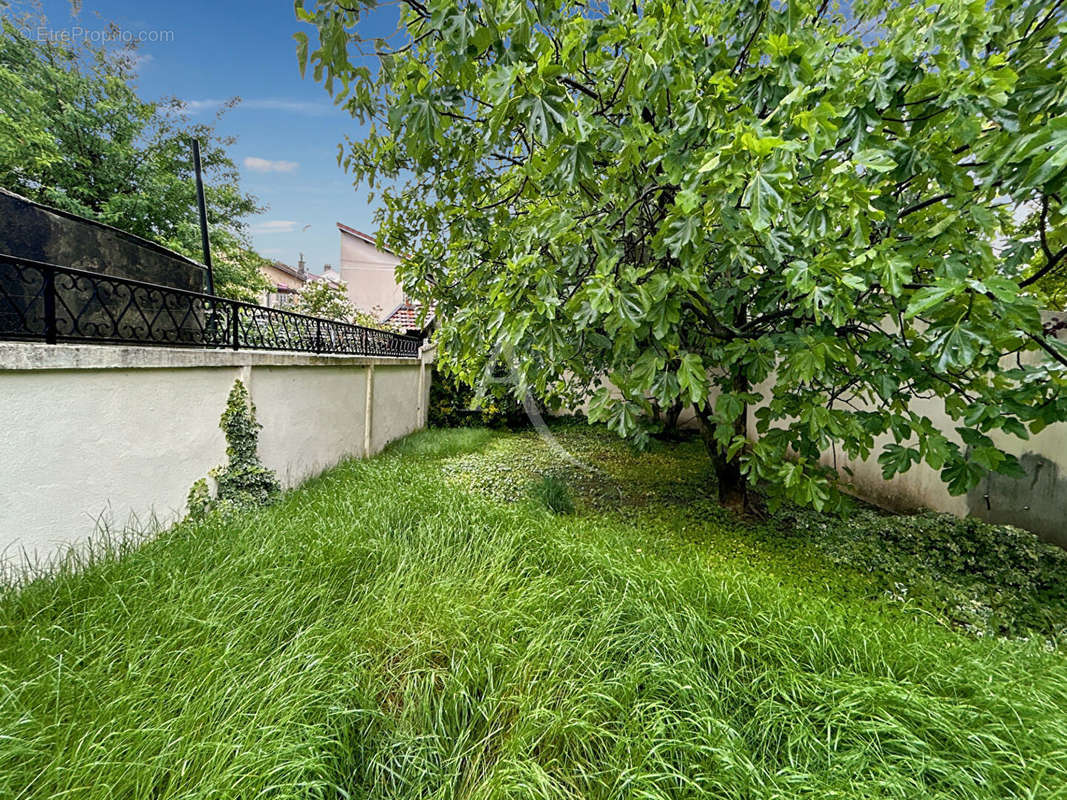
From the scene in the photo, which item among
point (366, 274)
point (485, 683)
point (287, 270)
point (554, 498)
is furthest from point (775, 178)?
point (287, 270)

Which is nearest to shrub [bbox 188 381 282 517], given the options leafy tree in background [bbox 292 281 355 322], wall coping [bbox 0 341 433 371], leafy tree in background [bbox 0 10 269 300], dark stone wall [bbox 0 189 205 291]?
wall coping [bbox 0 341 433 371]

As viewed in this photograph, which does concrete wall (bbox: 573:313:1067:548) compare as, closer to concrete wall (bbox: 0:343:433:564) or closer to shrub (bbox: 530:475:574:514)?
shrub (bbox: 530:475:574:514)

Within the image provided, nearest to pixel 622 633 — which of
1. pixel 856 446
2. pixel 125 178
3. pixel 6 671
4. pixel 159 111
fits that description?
pixel 856 446

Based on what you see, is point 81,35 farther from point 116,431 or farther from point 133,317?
point 116,431

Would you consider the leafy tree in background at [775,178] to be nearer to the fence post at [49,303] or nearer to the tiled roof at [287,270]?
the fence post at [49,303]

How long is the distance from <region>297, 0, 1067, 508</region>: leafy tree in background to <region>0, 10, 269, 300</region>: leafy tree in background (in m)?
11.4

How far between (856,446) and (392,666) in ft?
10.1

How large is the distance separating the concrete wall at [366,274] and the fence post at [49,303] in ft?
48.8

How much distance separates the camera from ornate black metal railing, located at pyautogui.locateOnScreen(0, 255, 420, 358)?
8.43ft

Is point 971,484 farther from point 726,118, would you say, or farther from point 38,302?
point 38,302

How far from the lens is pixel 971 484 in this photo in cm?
252

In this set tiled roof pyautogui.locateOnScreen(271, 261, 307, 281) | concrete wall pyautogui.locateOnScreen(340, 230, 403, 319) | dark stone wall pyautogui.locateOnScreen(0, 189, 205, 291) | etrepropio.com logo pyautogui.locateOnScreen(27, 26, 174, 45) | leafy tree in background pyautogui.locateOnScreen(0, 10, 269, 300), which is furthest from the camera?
tiled roof pyautogui.locateOnScreen(271, 261, 307, 281)

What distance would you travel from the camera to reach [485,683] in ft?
6.25

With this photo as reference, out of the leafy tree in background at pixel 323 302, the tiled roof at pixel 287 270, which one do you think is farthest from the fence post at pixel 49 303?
the tiled roof at pixel 287 270
